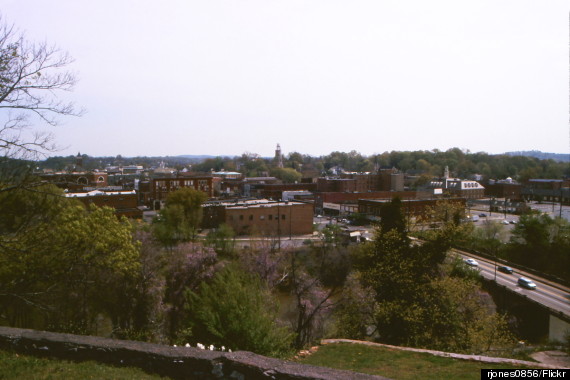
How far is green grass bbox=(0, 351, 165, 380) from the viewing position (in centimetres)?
698

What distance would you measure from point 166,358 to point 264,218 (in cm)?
3955

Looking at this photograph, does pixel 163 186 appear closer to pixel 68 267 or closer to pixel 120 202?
pixel 120 202

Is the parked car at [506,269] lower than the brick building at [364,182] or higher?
lower

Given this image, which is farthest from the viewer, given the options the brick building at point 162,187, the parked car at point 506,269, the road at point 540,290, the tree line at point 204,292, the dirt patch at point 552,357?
the brick building at point 162,187

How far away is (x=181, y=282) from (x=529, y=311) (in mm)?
19272

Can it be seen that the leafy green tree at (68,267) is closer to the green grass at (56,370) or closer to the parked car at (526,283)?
the green grass at (56,370)

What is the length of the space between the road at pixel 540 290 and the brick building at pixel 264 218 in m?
20.7

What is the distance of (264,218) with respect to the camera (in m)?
47.0

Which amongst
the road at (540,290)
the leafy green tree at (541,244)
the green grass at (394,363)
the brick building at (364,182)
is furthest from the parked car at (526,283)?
the brick building at (364,182)

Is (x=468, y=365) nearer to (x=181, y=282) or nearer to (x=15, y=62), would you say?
(x=15, y=62)

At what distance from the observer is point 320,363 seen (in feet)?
Result: 34.8

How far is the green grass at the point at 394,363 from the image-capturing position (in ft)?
30.6

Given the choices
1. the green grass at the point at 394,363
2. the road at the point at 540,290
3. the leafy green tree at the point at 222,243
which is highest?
the green grass at the point at 394,363

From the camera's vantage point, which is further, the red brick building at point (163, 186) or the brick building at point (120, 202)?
the red brick building at point (163, 186)
